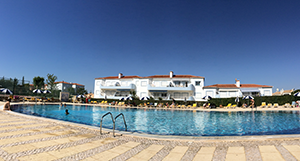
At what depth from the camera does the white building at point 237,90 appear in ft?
115

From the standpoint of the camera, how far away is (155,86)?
1633 inches

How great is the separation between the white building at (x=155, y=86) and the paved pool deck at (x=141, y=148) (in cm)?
3168

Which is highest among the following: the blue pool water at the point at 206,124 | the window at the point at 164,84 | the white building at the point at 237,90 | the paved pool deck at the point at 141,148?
the window at the point at 164,84

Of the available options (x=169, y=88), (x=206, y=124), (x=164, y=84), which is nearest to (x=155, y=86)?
(x=164, y=84)

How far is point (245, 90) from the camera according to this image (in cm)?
3538

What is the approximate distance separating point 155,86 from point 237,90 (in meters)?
19.3

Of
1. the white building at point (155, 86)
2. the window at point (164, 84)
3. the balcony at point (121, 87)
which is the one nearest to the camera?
the white building at point (155, 86)

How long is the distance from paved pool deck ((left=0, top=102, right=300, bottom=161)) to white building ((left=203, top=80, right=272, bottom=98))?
32983mm

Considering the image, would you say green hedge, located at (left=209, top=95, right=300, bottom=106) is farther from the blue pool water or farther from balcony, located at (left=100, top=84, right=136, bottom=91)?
balcony, located at (left=100, top=84, right=136, bottom=91)

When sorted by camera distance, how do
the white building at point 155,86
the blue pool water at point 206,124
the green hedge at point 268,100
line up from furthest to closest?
the white building at point 155,86 → the green hedge at point 268,100 → the blue pool water at point 206,124

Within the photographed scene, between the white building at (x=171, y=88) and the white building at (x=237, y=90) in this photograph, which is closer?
the white building at (x=237, y=90)

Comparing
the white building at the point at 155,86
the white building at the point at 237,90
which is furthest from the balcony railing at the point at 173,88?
the white building at the point at 237,90

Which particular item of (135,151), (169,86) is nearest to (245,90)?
(169,86)

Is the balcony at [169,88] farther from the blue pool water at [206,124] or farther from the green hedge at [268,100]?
the blue pool water at [206,124]
